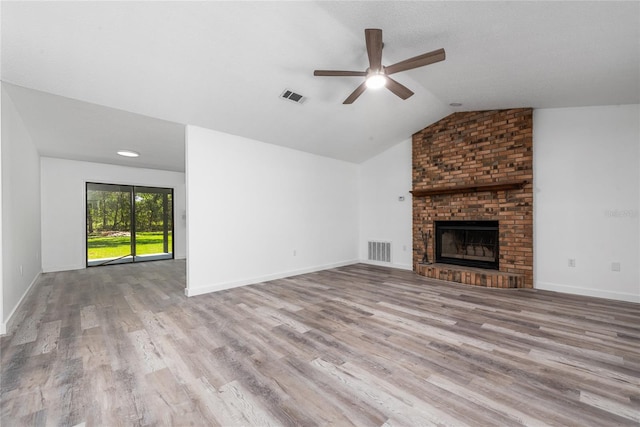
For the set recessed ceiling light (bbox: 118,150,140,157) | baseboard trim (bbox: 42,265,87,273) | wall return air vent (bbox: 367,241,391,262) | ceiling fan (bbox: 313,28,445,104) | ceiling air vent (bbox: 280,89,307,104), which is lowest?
baseboard trim (bbox: 42,265,87,273)

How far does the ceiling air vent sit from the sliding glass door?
17.9 feet

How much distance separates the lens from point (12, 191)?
10.7ft

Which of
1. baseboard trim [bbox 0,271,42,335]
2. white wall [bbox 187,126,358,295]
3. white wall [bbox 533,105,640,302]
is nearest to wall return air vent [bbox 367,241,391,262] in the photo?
white wall [bbox 187,126,358,295]

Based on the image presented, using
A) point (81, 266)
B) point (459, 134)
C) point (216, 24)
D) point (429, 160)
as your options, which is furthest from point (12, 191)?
point (459, 134)

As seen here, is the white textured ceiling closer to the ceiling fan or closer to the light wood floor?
the ceiling fan

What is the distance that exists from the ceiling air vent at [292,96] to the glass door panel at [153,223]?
215 inches

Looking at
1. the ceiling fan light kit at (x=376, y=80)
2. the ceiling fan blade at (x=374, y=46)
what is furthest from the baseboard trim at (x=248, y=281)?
the ceiling fan blade at (x=374, y=46)

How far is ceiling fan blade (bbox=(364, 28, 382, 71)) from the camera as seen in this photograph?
2.28 metres

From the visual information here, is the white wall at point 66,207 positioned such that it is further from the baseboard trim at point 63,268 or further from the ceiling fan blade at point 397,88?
the ceiling fan blade at point 397,88

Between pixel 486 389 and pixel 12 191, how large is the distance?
522 centimetres

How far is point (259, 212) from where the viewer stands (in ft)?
15.9

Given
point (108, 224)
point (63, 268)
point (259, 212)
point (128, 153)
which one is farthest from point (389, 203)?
point (63, 268)

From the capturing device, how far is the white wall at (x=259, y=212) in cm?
406

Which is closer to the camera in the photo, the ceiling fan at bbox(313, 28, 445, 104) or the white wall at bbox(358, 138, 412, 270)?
the ceiling fan at bbox(313, 28, 445, 104)
